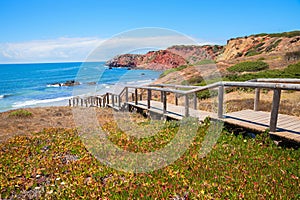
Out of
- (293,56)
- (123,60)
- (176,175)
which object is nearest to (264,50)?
(293,56)

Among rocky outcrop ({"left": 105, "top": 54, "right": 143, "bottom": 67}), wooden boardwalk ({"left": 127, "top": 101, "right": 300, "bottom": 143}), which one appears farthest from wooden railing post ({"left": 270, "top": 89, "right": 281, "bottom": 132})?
rocky outcrop ({"left": 105, "top": 54, "right": 143, "bottom": 67})

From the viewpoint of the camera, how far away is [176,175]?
415 centimetres

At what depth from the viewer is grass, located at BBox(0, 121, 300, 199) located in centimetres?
354

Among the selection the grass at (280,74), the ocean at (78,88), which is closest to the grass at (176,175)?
the ocean at (78,88)

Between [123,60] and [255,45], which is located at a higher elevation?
[123,60]

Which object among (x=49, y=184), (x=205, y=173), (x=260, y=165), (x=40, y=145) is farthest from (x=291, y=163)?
(x=40, y=145)

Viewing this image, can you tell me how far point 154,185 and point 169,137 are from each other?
2413 millimetres

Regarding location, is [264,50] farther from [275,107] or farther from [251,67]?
[275,107]

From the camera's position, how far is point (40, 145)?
22.6ft

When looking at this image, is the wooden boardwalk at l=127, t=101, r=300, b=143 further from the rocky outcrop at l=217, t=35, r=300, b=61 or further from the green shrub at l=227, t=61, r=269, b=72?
the rocky outcrop at l=217, t=35, r=300, b=61

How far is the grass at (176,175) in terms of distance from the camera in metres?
3.54

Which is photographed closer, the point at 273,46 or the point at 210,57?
the point at 273,46

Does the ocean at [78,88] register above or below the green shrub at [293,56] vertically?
below

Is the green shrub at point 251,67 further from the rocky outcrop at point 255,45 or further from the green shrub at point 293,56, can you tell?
the rocky outcrop at point 255,45
